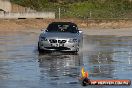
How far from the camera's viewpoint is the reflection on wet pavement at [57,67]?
52.3 feet

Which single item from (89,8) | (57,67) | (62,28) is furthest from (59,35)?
(89,8)

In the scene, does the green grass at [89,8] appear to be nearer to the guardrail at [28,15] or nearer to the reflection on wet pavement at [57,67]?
the guardrail at [28,15]

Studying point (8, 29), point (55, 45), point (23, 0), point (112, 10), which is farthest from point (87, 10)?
point (55, 45)

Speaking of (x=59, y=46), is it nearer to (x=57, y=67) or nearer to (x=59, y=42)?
(x=59, y=42)

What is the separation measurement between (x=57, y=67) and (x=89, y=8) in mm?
52738

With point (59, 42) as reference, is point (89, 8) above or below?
below

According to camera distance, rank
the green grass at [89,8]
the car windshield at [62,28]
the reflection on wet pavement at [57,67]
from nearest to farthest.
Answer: the reflection on wet pavement at [57,67], the car windshield at [62,28], the green grass at [89,8]

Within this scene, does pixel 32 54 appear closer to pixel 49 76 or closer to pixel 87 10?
pixel 49 76

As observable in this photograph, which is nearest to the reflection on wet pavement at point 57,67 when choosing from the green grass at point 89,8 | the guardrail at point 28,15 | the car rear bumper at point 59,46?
the car rear bumper at point 59,46

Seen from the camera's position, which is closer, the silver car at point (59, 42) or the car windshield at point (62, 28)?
the silver car at point (59, 42)

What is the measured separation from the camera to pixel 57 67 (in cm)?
1994

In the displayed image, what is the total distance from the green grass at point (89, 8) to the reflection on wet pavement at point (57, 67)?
3780 cm

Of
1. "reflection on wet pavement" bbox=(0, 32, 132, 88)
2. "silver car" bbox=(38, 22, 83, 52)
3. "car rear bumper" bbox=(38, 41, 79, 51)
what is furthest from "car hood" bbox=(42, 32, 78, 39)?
"reflection on wet pavement" bbox=(0, 32, 132, 88)

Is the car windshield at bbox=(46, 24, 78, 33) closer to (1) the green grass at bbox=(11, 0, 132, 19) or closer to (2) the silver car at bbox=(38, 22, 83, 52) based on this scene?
(2) the silver car at bbox=(38, 22, 83, 52)
